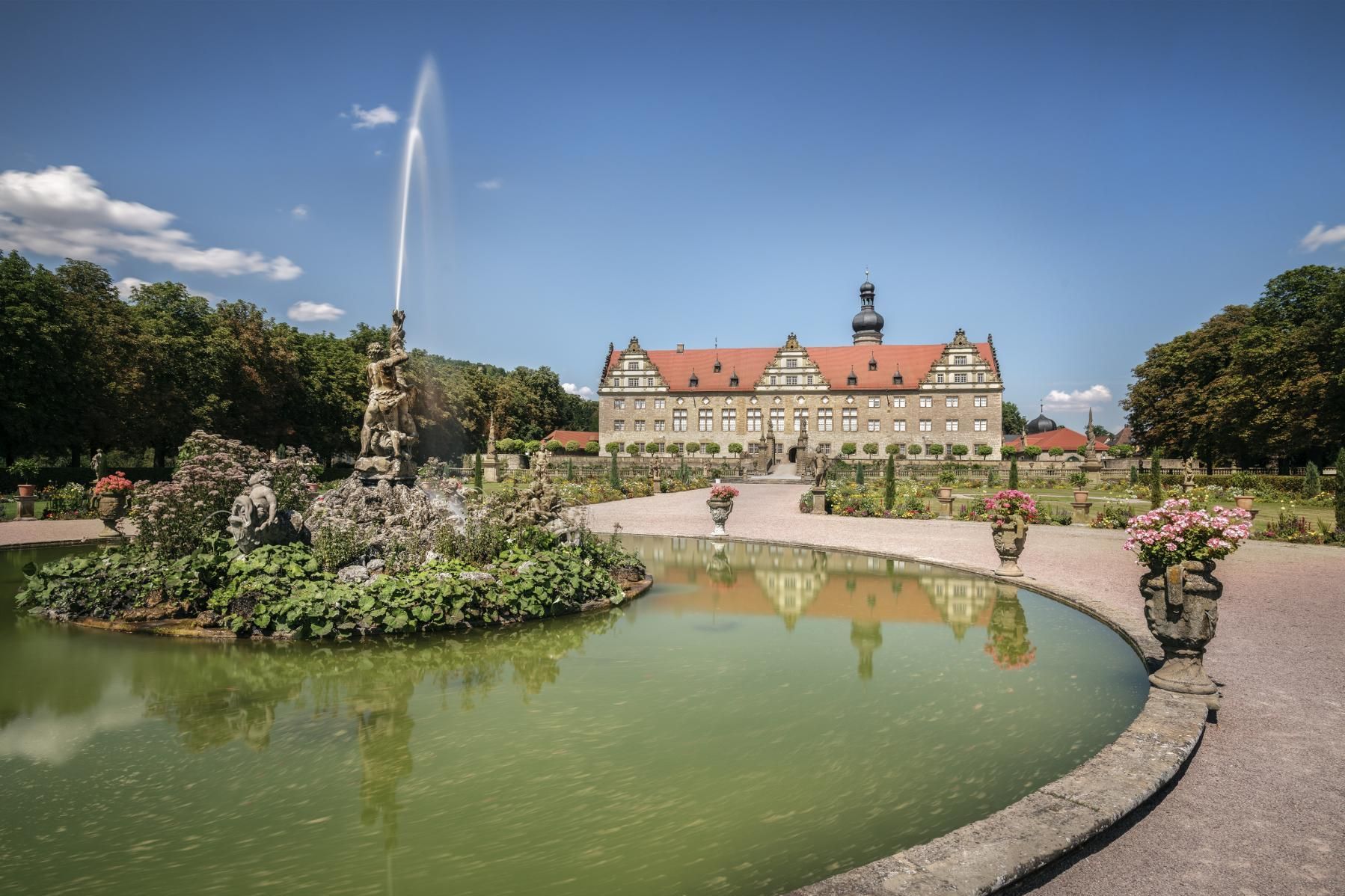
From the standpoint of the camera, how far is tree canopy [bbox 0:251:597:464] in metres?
25.9

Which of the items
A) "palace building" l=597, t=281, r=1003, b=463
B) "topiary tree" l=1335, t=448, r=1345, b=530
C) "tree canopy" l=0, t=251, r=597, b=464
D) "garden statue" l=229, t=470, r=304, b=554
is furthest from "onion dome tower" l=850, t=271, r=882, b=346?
"garden statue" l=229, t=470, r=304, b=554

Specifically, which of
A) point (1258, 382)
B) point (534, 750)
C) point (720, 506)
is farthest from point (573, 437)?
point (534, 750)

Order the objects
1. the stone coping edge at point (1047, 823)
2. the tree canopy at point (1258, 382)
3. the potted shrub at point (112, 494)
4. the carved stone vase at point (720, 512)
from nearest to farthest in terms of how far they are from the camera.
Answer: the stone coping edge at point (1047, 823) → the potted shrub at point (112, 494) → the carved stone vase at point (720, 512) → the tree canopy at point (1258, 382)

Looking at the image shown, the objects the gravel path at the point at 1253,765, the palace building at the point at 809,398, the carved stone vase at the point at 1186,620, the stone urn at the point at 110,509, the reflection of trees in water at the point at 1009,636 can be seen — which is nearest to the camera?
the gravel path at the point at 1253,765

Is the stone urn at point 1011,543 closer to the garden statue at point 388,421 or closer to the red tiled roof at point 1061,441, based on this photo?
the garden statue at point 388,421

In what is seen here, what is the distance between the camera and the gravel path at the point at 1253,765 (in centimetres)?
356

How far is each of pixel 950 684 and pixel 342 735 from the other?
527 cm

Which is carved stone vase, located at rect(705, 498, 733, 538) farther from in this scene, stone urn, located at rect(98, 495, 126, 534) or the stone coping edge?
stone urn, located at rect(98, 495, 126, 534)

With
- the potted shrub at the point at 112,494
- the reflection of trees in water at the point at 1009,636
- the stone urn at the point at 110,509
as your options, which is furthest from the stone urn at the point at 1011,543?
the stone urn at the point at 110,509

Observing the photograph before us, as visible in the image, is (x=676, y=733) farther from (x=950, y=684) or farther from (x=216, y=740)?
(x=216, y=740)

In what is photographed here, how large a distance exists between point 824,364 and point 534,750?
59740 mm

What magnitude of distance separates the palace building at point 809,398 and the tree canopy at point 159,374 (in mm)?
17165

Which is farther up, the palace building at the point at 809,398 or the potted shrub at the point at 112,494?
the palace building at the point at 809,398

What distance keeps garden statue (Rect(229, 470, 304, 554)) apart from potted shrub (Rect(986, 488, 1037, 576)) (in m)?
10.8
